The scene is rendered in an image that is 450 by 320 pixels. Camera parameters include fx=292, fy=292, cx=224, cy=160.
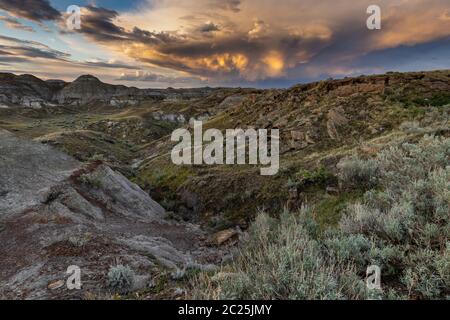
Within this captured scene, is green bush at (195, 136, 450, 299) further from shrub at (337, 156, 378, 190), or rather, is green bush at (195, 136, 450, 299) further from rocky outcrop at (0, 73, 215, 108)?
rocky outcrop at (0, 73, 215, 108)

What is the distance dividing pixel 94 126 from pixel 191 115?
23197 mm

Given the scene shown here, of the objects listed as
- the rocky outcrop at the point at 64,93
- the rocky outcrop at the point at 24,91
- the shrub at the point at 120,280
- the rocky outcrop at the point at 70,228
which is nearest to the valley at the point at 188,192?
the rocky outcrop at the point at 70,228

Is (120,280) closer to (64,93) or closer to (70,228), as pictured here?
(70,228)

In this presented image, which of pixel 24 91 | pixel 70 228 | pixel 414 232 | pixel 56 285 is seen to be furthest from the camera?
pixel 24 91

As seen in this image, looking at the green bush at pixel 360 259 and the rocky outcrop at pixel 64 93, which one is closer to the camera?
the green bush at pixel 360 259

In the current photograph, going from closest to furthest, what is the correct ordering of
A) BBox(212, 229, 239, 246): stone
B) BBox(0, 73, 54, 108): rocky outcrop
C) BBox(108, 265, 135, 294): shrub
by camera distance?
1. BBox(108, 265, 135, 294): shrub
2. BBox(212, 229, 239, 246): stone
3. BBox(0, 73, 54, 108): rocky outcrop

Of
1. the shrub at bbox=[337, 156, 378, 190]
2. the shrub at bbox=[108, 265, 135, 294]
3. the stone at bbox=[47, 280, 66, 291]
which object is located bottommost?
the stone at bbox=[47, 280, 66, 291]

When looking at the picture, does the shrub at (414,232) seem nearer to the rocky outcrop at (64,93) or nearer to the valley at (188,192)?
the valley at (188,192)

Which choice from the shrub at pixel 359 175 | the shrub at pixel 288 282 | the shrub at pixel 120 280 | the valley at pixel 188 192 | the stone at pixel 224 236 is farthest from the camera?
the stone at pixel 224 236

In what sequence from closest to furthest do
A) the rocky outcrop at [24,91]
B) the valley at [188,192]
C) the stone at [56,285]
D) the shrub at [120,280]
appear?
the shrub at [120,280] → the stone at [56,285] → the valley at [188,192] → the rocky outcrop at [24,91]

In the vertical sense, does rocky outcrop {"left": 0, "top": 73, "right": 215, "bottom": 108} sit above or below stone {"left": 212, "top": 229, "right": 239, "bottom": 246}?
above

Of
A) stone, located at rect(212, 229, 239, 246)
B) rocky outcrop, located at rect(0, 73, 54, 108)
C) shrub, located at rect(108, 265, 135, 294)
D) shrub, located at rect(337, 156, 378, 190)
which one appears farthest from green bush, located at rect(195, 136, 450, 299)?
rocky outcrop, located at rect(0, 73, 54, 108)

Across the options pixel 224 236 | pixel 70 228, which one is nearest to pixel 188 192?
pixel 224 236
